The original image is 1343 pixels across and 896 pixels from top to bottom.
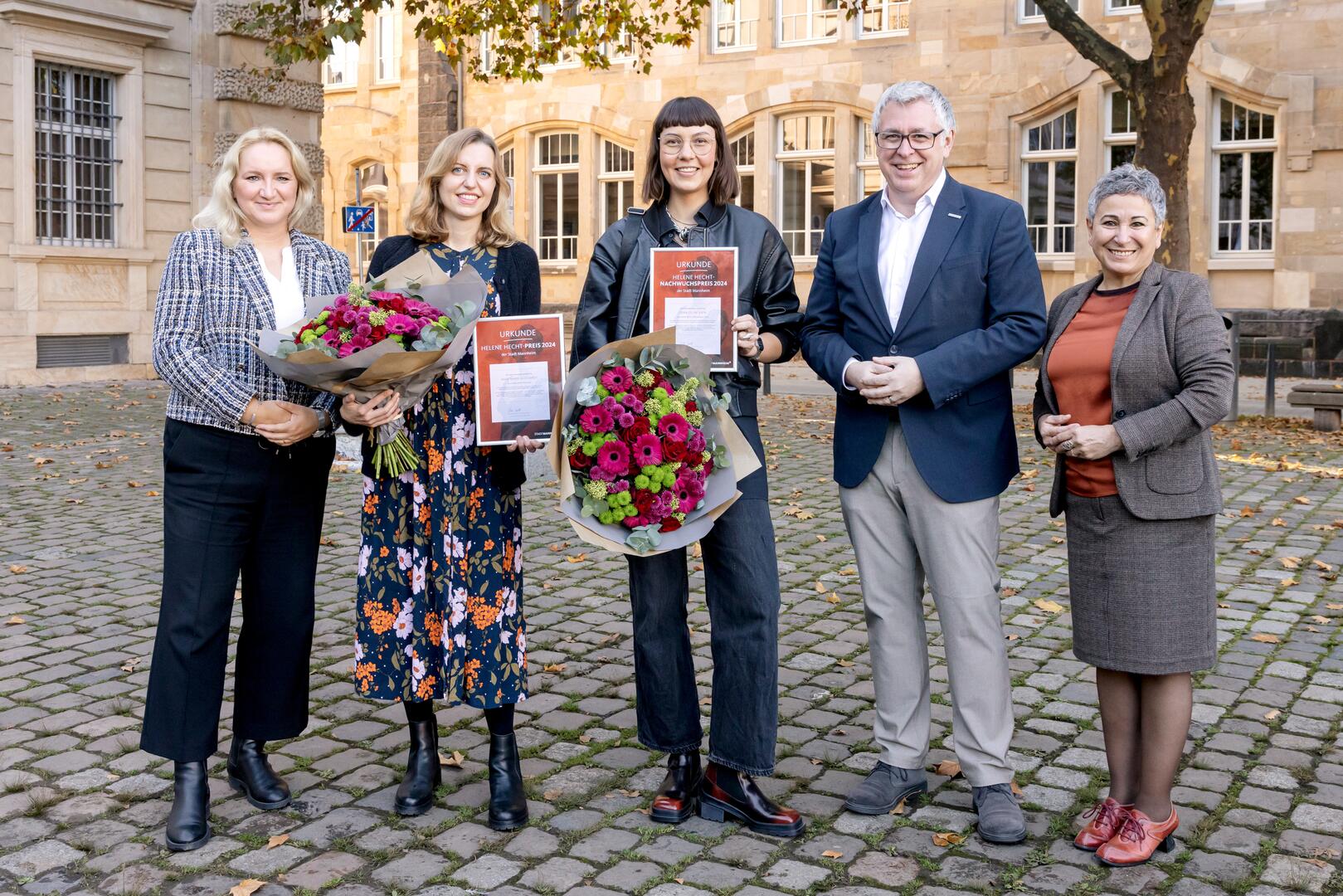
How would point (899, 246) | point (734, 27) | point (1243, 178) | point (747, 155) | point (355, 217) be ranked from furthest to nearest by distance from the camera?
point (747, 155), point (734, 27), point (1243, 178), point (355, 217), point (899, 246)

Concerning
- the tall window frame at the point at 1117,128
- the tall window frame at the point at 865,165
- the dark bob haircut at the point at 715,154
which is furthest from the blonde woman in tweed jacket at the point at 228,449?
the tall window frame at the point at 865,165

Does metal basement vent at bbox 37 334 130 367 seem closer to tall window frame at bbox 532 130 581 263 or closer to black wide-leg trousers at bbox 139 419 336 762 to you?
tall window frame at bbox 532 130 581 263

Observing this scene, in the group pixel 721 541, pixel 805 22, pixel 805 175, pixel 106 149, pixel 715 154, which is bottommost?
pixel 721 541

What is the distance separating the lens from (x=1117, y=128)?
23.2 meters

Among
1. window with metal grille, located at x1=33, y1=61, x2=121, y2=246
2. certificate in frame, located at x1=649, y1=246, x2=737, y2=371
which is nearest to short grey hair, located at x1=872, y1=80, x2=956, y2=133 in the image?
certificate in frame, located at x1=649, y1=246, x2=737, y2=371

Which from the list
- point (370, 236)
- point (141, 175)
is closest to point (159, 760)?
point (141, 175)

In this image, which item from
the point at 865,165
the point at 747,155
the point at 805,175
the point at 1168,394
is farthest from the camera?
the point at 747,155

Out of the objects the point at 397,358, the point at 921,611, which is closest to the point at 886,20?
the point at 921,611

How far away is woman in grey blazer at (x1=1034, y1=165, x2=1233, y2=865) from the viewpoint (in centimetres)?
377

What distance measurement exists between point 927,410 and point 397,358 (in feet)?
5.16

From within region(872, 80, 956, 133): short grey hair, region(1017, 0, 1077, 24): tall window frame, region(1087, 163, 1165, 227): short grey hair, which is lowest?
region(1087, 163, 1165, 227): short grey hair

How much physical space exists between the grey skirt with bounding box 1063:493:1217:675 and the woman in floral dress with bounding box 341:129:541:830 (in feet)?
5.59

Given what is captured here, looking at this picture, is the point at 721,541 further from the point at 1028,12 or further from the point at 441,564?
the point at 1028,12

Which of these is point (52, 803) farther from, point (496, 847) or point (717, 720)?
point (717, 720)
